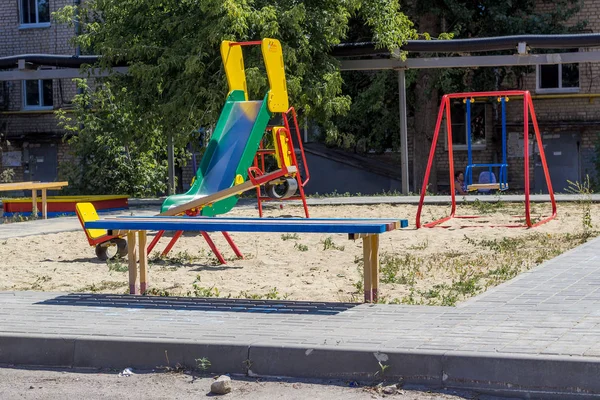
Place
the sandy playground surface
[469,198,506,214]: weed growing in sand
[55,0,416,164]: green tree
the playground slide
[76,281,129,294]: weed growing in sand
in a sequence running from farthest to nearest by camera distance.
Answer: [55,0,416,164]: green tree < [469,198,506,214]: weed growing in sand < the playground slide < [76,281,129,294]: weed growing in sand < the sandy playground surface

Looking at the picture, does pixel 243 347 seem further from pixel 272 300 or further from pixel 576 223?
pixel 576 223

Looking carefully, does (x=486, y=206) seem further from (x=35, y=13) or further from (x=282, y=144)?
(x=35, y=13)

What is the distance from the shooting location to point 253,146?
11391 millimetres

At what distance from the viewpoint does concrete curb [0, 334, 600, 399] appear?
15.7ft

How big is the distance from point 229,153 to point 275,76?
1.80m

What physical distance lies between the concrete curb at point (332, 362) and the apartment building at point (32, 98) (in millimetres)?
27063

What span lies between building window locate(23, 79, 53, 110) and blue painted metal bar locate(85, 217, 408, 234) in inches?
1025

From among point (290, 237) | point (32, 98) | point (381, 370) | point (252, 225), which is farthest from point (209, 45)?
point (32, 98)

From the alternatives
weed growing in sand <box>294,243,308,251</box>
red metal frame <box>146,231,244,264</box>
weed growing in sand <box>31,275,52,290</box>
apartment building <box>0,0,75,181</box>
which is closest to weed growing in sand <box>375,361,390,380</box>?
weed growing in sand <box>31,275,52,290</box>

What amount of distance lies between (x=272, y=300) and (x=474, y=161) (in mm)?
22987

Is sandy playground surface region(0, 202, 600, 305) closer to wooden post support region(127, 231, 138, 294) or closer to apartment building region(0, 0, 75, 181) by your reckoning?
wooden post support region(127, 231, 138, 294)

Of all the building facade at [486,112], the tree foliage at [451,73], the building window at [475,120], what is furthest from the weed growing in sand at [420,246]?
the building window at [475,120]

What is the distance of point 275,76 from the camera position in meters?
12.8

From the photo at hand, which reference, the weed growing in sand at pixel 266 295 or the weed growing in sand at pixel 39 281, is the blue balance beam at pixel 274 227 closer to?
the weed growing in sand at pixel 266 295
